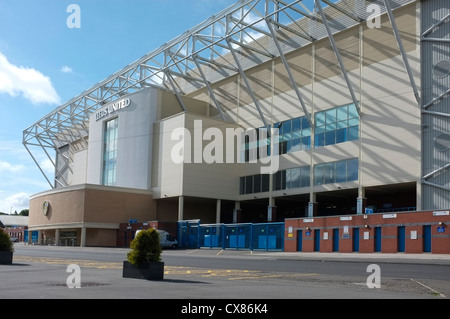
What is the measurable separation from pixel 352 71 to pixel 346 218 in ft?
49.0

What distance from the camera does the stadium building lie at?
41.8 m

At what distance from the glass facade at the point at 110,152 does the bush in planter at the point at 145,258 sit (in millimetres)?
53323

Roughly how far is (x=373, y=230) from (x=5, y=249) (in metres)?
25.0

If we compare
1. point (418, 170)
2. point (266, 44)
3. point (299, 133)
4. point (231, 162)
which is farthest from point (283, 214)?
point (418, 170)

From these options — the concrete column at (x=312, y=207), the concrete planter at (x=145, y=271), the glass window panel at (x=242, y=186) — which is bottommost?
the concrete planter at (x=145, y=271)

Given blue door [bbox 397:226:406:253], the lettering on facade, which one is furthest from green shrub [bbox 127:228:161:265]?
the lettering on facade

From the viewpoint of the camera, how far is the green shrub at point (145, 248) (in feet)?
49.2

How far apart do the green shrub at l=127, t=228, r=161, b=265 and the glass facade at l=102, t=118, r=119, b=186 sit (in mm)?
53342

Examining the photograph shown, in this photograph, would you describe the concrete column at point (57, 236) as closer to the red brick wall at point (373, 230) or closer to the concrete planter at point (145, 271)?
the red brick wall at point (373, 230)

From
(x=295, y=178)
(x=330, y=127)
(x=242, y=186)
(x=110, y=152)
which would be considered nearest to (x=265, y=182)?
(x=242, y=186)

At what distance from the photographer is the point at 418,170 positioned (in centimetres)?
4128

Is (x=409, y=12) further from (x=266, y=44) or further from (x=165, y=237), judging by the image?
(x=165, y=237)

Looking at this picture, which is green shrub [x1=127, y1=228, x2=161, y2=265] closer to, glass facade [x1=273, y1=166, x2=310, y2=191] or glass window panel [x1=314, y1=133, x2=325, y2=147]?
glass window panel [x1=314, y1=133, x2=325, y2=147]

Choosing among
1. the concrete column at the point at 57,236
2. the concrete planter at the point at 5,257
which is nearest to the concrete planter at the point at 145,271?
the concrete planter at the point at 5,257
